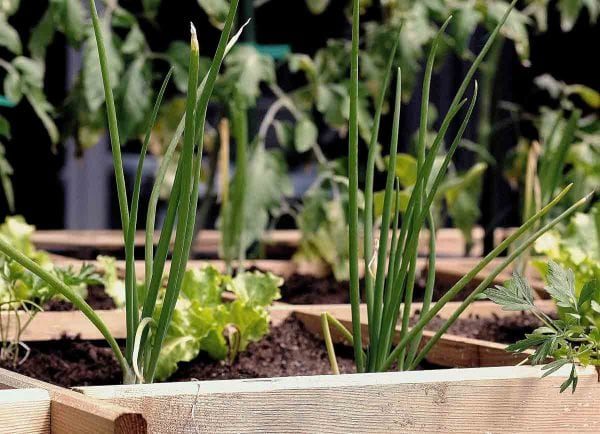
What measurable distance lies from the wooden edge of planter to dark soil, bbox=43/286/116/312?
2.90 feet

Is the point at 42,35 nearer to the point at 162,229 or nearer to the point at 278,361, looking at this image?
the point at 278,361

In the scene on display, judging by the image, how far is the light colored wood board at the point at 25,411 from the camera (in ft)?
3.59

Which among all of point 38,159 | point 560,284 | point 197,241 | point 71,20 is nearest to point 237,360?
Answer: point 560,284

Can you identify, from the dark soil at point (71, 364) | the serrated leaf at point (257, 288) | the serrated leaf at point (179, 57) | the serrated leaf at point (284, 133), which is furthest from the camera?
the serrated leaf at point (284, 133)

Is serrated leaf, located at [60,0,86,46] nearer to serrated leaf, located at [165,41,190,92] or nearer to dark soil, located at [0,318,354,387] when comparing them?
serrated leaf, located at [165,41,190,92]

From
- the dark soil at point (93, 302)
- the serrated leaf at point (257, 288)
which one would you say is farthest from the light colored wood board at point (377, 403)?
the dark soil at point (93, 302)

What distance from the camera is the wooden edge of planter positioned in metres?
1.02

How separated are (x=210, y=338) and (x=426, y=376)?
20.6 inches

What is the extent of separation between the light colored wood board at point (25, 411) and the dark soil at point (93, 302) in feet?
3.10

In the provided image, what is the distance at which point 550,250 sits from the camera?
210 centimetres

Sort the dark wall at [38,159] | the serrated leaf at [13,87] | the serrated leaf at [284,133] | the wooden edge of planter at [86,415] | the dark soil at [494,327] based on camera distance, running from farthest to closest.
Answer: the dark wall at [38,159] → the serrated leaf at [284,133] → the serrated leaf at [13,87] → the dark soil at [494,327] → the wooden edge of planter at [86,415]

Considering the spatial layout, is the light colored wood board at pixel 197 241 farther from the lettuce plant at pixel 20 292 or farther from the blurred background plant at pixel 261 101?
the lettuce plant at pixel 20 292

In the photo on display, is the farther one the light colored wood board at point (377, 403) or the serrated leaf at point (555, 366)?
the serrated leaf at point (555, 366)

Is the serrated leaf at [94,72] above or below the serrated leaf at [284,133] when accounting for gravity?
above
